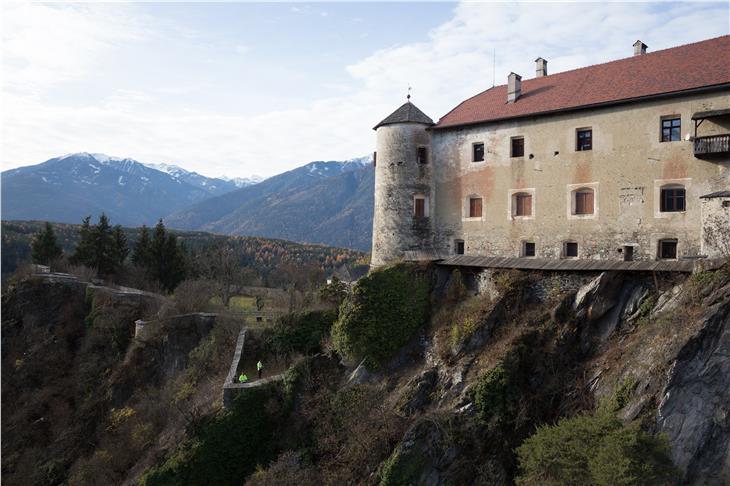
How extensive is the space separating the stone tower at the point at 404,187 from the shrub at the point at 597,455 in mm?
15500

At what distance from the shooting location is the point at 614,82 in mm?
29188

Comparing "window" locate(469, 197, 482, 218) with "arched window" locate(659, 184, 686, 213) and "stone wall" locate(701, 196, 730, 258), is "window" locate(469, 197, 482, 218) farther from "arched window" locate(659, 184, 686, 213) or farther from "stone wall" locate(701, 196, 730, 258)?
"stone wall" locate(701, 196, 730, 258)

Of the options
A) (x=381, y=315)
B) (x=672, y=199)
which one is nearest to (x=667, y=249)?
(x=672, y=199)

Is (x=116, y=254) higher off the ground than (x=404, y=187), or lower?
lower

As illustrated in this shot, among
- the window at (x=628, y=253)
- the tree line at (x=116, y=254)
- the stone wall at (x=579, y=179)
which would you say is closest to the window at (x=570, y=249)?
the stone wall at (x=579, y=179)

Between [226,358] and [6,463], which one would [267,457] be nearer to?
[226,358]

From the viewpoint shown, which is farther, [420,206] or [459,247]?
[420,206]

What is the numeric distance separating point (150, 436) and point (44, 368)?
48.1 ft

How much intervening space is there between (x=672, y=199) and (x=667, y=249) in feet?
7.87

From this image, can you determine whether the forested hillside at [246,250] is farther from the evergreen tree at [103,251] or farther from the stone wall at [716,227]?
the stone wall at [716,227]

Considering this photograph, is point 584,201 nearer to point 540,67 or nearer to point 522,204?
point 522,204

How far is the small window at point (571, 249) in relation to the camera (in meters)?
29.1

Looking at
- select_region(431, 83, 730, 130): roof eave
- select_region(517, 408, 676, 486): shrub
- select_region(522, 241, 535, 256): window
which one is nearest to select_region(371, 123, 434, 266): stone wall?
select_region(431, 83, 730, 130): roof eave

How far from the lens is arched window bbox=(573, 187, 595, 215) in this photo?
2859 centimetres
